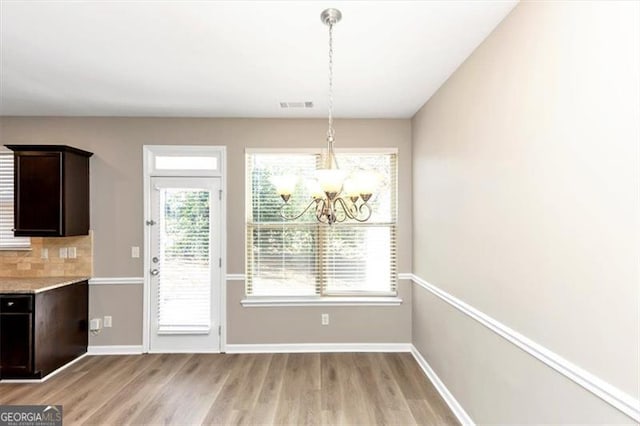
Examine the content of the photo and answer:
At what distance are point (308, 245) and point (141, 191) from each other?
6.78 ft

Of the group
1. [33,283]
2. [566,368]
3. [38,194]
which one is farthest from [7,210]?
[566,368]

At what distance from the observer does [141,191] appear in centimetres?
385

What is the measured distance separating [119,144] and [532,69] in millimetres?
4087

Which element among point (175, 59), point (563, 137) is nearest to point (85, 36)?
point (175, 59)

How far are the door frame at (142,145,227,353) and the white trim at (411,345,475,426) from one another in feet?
7.26

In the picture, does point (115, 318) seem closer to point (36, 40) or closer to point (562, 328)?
point (36, 40)

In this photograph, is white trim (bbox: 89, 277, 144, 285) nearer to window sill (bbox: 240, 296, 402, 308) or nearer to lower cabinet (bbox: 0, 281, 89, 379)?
lower cabinet (bbox: 0, 281, 89, 379)

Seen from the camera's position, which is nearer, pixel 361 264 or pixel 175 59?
pixel 175 59

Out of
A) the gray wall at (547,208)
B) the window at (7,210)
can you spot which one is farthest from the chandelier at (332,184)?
the window at (7,210)

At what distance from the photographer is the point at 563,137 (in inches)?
57.2

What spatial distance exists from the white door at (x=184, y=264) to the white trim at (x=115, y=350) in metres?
0.17

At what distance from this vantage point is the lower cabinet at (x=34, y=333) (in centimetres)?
304

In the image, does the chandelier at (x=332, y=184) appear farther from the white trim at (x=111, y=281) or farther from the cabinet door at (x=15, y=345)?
the cabinet door at (x=15, y=345)

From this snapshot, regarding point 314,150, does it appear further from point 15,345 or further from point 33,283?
point 15,345
